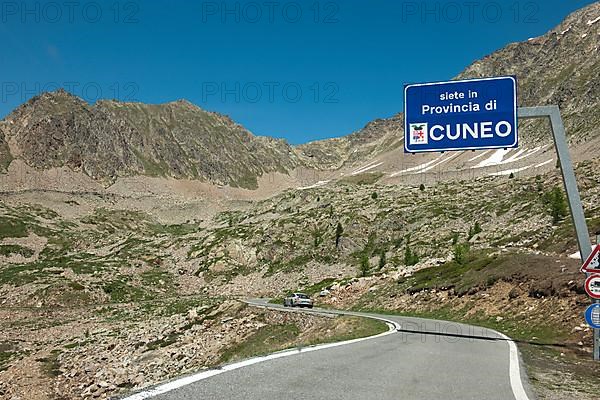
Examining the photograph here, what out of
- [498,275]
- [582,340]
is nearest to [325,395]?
[582,340]

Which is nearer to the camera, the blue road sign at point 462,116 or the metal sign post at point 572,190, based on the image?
the metal sign post at point 572,190

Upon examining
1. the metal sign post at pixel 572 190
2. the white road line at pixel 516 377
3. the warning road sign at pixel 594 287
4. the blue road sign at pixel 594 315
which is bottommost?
the white road line at pixel 516 377

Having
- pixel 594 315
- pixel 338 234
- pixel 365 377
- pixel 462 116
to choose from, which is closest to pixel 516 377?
pixel 365 377

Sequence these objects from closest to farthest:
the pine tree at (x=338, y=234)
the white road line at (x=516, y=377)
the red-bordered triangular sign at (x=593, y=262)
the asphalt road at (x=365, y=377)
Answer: the asphalt road at (x=365, y=377) → the white road line at (x=516, y=377) → the red-bordered triangular sign at (x=593, y=262) → the pine tree at (x=338, y=234)

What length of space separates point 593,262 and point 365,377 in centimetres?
777

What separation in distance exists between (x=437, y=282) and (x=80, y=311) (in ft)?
143

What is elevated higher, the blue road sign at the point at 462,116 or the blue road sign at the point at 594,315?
the blue road sign at the point at 462,116

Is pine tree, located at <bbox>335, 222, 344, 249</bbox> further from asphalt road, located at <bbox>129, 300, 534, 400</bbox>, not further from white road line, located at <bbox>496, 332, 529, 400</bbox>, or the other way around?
asphalt road, located at <bbox>129, 300, 534, 400</bbox>

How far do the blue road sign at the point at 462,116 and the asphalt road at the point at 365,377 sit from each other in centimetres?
644

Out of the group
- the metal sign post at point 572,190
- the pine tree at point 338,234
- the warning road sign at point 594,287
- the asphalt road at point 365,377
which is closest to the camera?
the asphalt road at point 365,377

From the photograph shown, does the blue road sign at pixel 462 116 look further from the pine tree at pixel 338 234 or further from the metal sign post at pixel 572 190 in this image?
the pine tree at pixel 338 234

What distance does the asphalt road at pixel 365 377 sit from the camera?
760 centimetres

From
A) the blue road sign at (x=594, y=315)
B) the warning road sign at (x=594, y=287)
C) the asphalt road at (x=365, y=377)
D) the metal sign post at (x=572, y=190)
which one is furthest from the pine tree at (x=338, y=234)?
the warning road sign at (x=594, y=287)

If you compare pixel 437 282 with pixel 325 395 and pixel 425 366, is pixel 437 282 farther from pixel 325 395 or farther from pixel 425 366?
pixel 325 395
